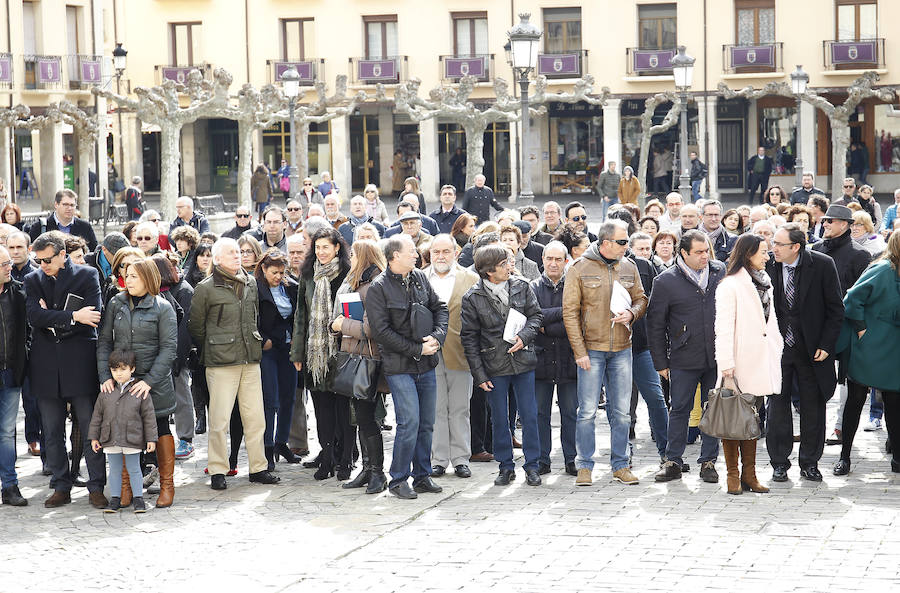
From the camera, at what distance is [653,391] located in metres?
10.4

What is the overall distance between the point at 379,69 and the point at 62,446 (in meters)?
38.4

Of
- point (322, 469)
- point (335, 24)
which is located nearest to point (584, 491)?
point (322, 469)

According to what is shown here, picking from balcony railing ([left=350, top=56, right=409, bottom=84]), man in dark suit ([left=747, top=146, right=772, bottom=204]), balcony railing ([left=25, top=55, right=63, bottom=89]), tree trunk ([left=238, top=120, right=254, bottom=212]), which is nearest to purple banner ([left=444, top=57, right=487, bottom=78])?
balcony railing ([left=350, top=56, right=409, bottom=84])

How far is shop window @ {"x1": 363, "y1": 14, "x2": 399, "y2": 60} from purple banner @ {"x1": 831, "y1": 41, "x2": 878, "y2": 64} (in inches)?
598

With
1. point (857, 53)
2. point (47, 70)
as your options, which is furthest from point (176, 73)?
point (857, 53)

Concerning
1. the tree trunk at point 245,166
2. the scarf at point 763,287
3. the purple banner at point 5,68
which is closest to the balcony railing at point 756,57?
the tree trunk at point 245,166

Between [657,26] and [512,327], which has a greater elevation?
[657,26]

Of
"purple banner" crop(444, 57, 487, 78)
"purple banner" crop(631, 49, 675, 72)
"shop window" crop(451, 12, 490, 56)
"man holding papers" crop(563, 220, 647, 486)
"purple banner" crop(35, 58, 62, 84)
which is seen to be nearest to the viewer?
"man holding papers" crop(563, 220, 647, 486)

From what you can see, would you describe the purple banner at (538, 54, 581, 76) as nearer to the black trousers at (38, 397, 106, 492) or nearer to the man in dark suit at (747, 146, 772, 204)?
the man in dark suit at (747, 146, 772, 204)

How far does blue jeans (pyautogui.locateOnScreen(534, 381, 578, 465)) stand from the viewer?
32.9 ft

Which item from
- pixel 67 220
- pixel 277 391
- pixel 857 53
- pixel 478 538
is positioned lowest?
pixel 478 538

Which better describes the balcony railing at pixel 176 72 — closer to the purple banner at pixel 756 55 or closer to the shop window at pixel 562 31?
the shop window at pixel 562 31

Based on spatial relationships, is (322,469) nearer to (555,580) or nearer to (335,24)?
(555,580)

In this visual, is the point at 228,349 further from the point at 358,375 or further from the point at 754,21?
the point at 754,21
